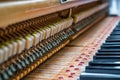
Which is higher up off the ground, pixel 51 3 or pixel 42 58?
pixel 51 3

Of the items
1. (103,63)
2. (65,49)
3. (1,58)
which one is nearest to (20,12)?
(1,58)

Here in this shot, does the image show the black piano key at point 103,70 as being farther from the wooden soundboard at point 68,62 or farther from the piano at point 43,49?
the wooden soundboard at point 68,62

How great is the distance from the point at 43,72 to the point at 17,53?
54cm

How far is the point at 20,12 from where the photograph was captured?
1.92 metres

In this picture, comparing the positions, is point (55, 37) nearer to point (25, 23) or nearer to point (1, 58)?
point (25, 23)

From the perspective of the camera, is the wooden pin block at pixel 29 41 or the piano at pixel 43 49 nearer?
the piano at pixel 43 49

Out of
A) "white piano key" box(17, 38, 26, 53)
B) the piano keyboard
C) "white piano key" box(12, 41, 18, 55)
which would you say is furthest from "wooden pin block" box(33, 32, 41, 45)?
the piano keyboard

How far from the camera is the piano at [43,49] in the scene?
1.91 m

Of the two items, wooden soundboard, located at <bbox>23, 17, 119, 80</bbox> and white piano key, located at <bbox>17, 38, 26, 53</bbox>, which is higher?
white piano key, located at <bbox>17, 38, 26, 53</bbox>

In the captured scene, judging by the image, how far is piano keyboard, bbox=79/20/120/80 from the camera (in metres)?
2.08

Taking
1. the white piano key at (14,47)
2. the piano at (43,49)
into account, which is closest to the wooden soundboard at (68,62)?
the piano at (43,49)

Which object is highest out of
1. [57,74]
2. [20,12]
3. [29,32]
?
[20,12]

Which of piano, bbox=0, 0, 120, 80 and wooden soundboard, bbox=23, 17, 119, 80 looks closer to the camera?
piano, bbox=0, 0, 120, 80

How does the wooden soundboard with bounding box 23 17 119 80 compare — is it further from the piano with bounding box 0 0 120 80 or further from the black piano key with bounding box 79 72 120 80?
the black piano key with bounding box 79 72 120 80
